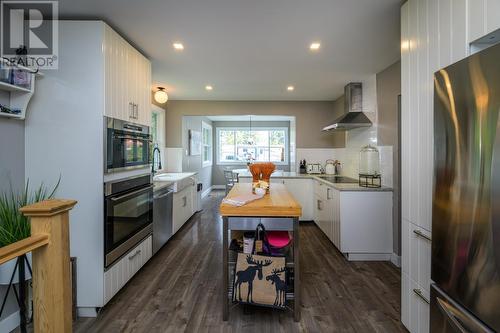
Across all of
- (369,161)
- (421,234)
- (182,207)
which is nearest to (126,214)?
(182,207)

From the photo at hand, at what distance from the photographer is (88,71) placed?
2053mm

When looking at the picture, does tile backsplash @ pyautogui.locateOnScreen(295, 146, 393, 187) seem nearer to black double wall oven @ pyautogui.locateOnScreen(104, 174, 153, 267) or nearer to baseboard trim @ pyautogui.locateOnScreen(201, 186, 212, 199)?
black double wall oven @ pyautogui.locateOnScreen(104, 174, 153, 267)

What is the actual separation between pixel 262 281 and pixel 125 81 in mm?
2175

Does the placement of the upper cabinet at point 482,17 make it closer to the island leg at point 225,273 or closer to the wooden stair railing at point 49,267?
the island leg at point 225,273

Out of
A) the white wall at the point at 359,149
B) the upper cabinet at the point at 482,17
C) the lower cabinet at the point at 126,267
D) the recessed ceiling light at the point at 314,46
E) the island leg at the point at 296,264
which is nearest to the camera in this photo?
the upper cabinet at the point at 482,17

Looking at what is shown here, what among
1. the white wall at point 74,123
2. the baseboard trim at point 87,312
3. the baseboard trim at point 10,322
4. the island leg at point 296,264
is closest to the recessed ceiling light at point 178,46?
the white wall at point 74,123

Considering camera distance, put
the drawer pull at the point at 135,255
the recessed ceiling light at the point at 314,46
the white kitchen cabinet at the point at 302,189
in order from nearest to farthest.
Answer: the drawer pull at the point at 135,255, the recessed ceiling light at the point at 314,46, the white kitchen cabinet at the point at 302,189

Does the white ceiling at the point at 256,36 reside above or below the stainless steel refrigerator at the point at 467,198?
above

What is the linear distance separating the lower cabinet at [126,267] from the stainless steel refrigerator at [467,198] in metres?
2.33

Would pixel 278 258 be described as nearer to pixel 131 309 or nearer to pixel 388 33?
pixel 131 309

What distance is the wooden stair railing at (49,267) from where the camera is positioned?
46.1 inches

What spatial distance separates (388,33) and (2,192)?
3.47m

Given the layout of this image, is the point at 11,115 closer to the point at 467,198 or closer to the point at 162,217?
the point at 162,217

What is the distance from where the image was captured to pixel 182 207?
14.3 ft
